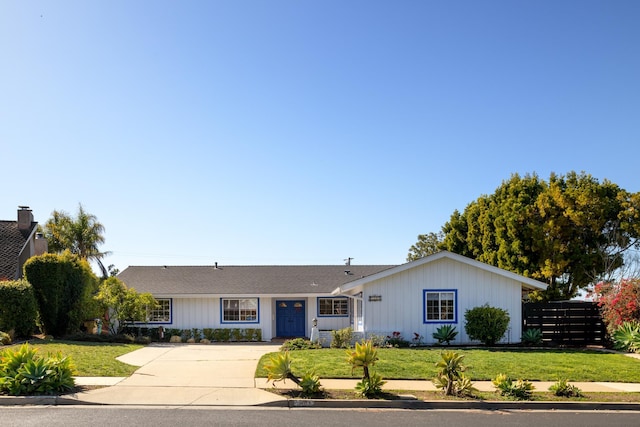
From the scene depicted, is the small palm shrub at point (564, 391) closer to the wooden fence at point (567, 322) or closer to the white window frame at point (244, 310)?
the wooden fence at point (567, 322)

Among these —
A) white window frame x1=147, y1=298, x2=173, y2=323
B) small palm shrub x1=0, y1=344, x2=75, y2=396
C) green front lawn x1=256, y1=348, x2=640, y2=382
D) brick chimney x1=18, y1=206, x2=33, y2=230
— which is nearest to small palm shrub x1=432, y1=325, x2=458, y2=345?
green front lawn x1=256, y1=348, x2=640, y2=382

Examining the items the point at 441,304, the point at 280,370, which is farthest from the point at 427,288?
the point at 280,370

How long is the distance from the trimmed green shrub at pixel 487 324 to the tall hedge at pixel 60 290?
15.6 m

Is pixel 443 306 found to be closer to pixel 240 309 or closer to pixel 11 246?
pixel 240 309

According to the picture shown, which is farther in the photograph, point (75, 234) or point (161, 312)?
point (75, 234)

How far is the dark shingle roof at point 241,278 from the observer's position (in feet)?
94.6

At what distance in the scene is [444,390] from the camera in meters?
12.2

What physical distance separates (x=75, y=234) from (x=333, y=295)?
2462cm

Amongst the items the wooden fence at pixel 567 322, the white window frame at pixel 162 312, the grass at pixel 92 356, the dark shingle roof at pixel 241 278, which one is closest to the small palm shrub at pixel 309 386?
the grass at pixel 92 356

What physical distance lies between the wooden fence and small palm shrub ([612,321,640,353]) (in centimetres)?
191

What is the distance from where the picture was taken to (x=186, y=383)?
43.4ft

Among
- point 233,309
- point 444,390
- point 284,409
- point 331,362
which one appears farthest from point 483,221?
point 284,409

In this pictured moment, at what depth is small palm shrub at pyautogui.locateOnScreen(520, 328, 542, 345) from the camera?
72.6ft

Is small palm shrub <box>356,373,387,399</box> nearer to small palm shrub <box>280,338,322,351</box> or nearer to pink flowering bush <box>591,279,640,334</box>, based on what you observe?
small palm shrub <box>280,338,322,351</box>
